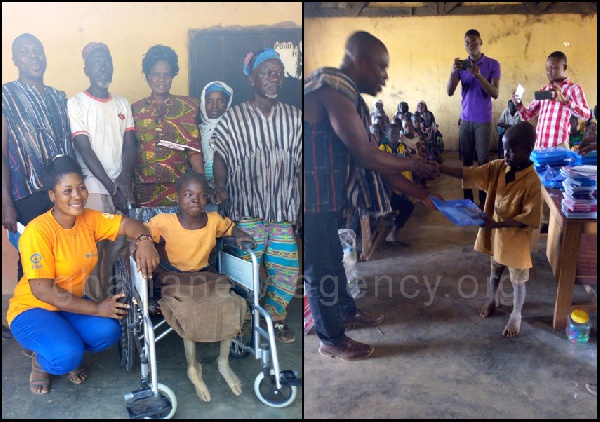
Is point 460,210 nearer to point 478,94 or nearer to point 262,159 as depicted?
point 478,94

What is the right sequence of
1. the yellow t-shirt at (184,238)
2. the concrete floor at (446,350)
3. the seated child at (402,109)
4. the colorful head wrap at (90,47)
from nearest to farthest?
1. the concrete floor at (446,350)
2. the seated child at (402,109)
3. the yellow t-shirt at (184,238)
4. the colorful head wrap at (90,47)

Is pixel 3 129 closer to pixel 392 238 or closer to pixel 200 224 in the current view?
pixel 200 224

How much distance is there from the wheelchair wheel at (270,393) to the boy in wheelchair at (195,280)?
123mm

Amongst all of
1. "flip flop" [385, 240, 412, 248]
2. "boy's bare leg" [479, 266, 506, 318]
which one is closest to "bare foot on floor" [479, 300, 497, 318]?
"boy's bare leg" [479, 266, 506, 318]

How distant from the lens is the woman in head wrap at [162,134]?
3217 mm

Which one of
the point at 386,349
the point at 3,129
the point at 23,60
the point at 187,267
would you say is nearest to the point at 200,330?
the point at 187,267

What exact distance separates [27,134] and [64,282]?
2.46ft

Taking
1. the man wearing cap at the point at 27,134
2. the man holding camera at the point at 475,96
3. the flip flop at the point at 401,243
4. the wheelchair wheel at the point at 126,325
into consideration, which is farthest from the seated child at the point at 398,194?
the man wearing cap at the point at 27,134

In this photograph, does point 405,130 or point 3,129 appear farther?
A: point 3,129

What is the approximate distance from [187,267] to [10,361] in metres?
0.98

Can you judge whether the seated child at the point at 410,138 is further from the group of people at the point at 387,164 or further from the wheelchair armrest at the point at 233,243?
the wheelchair armrest at the point at 233,243

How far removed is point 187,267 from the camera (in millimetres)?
3045

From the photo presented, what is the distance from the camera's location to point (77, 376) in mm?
2910

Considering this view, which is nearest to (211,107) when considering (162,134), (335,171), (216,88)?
(216,88)
